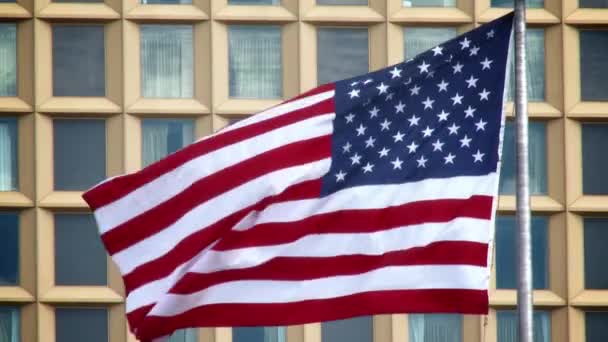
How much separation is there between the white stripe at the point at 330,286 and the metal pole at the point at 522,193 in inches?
15.4

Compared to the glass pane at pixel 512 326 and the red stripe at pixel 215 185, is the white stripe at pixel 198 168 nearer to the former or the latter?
the red stripe at pixel 215 185

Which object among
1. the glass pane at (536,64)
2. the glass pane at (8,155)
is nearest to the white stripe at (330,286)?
the glass pane at (8,155)

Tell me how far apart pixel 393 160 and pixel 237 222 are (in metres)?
1.57

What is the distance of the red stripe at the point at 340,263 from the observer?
11797 millimetres

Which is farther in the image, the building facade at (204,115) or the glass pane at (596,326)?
the glass pane at (596,326)

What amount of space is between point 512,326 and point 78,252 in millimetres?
6472

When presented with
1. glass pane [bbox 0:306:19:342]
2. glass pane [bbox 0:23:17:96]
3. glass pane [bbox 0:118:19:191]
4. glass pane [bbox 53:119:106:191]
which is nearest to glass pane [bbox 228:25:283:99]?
glass pane [bbox 53:119:106:191]

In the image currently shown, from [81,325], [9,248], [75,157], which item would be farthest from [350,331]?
[9,248]

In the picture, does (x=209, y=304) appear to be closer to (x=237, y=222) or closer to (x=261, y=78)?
(x=237, y=222)

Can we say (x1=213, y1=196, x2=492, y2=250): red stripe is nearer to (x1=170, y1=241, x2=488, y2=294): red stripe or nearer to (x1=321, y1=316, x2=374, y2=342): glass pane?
(x1=170, y1=241, x2=488, y2=294): red stripe

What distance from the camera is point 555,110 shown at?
63.5ft

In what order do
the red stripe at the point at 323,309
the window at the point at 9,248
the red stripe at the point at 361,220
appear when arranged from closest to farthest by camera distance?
the red stripe at the point at 323,309, the red stripe at the point at 361,220, the window at the point at 9,248

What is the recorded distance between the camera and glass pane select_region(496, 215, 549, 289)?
19344 millimetres

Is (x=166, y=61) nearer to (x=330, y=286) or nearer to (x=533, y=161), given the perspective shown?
(x=533, y=161)
